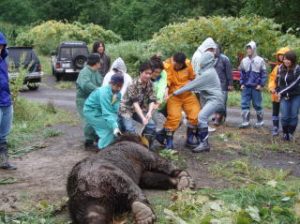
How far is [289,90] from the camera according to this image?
10430 mm

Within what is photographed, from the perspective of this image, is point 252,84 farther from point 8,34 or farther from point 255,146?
point 8,34

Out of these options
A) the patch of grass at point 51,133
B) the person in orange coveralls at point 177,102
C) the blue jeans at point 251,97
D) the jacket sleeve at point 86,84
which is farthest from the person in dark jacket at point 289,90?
the patch of grass at point 51,133

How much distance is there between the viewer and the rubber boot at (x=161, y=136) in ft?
31.1

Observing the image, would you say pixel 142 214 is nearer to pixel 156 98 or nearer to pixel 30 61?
pixel 156 98

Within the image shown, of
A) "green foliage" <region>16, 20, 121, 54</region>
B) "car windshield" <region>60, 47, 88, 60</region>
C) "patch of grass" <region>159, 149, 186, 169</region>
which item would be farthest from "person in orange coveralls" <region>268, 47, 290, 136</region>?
"green foliage" <region>16, 20, 121, 54</region>

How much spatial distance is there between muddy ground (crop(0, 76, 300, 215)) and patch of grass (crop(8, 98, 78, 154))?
339 millimetres

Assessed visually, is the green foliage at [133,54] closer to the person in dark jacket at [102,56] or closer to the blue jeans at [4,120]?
the person in dark jacket at [102,56]

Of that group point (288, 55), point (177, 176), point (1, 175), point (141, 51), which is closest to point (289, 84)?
point (288, 55)

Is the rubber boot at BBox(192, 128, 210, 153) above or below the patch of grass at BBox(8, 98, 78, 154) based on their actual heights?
above

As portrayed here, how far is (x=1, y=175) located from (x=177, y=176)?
259 cm

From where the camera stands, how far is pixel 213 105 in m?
9.30

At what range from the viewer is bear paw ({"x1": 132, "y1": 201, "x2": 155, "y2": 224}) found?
548cm

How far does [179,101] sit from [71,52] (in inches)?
720

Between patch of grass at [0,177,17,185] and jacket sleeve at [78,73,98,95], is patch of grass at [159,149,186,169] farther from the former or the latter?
patch of grass at [0,177,17,185]
